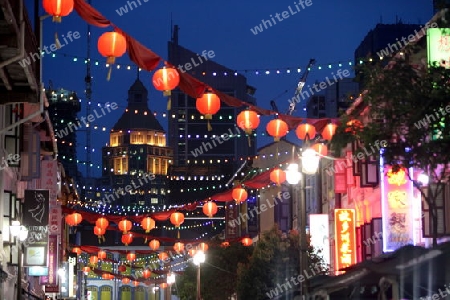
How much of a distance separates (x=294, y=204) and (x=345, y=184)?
17520mm

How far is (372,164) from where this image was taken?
1427 inches

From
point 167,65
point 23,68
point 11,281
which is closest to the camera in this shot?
point 23,68

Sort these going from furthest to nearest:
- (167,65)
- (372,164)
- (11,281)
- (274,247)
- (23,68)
→ (274,247) < (372,164) < (11,281) < (167,65) < (23,68)

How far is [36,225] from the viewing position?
1217 inches

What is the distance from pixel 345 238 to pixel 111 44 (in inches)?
830

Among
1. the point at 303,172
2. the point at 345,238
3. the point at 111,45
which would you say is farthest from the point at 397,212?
the point at 111,45

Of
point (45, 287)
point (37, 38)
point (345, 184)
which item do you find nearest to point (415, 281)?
point (37, 38)

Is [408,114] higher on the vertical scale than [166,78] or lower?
lower

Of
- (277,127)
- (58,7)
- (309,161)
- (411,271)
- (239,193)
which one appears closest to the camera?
(411,271)

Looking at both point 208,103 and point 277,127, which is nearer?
point 208,103

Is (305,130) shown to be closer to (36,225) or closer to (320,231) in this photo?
(36,225)

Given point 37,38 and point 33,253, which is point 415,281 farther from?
point 33,253

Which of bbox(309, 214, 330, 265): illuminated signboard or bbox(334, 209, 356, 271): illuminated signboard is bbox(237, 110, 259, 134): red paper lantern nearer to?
bbox(334, 209, 356, 271): illuminated signboard

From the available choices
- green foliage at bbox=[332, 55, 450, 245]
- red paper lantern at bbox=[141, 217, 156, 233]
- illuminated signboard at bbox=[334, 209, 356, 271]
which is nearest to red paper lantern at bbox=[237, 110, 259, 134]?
green foliage at bbox=[332, 55, 450, 245]
